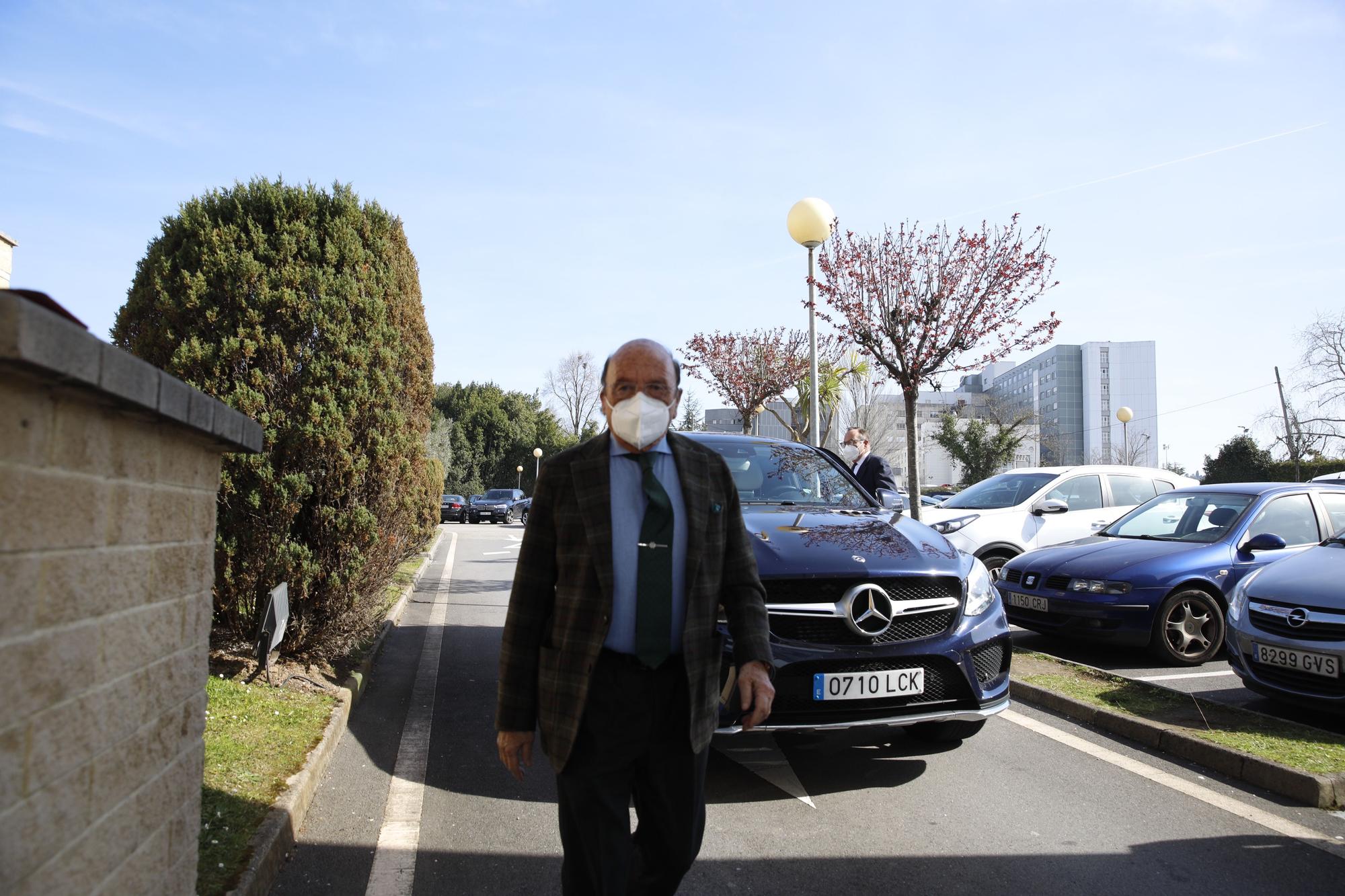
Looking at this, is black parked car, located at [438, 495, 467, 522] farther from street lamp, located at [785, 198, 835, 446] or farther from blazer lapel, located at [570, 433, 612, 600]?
blazer lapel, located at [570, 433, 612, 600]

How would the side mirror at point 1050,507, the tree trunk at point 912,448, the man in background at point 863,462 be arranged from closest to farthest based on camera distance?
the man in background at point 863,462
the side mirror at point 1050,507
the tree trunk at point 912,448

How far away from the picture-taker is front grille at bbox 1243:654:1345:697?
5.25 meters

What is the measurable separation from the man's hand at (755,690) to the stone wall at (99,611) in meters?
1.45

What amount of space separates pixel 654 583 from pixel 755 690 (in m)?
0.47

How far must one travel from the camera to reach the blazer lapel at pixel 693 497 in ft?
8.04

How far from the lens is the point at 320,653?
5.96m

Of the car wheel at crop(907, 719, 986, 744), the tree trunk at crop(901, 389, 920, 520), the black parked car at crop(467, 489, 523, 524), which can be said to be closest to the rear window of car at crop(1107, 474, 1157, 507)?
the tree trunk at crop(901, 389, 920, 520)

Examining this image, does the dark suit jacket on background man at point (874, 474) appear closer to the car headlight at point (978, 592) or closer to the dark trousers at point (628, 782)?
the car headlight at point (978, 592)

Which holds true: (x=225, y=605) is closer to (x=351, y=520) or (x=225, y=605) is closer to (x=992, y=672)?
(x=351, y=520)

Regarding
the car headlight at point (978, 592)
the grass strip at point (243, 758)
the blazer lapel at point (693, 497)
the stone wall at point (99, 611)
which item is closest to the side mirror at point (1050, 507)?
the car headlight at point (978, 592)

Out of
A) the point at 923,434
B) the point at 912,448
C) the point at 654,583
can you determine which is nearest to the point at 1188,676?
the point at 912,448

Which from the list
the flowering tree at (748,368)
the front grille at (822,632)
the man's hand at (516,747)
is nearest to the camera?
the man's hand at (516,747)

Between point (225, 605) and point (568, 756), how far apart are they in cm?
384

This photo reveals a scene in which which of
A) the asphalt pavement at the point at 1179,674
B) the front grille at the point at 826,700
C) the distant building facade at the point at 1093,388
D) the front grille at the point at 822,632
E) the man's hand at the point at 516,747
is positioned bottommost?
the asphalt pavement at the point at 1179,674
